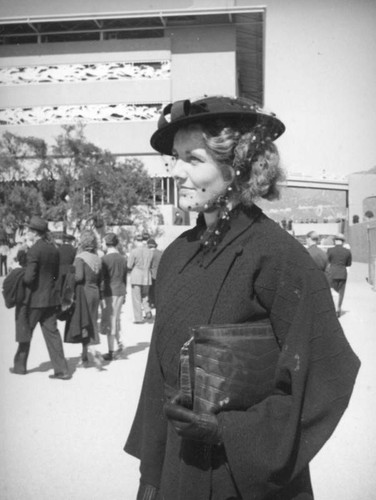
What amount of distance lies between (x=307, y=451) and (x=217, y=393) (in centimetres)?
29

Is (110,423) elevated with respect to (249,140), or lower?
lower

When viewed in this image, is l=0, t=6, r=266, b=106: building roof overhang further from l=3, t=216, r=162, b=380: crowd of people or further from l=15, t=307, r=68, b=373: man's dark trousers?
l=15, t=307, r=68, b=373: man's dark trousers

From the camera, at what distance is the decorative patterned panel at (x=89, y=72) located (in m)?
44.3

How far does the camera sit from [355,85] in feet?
12.0

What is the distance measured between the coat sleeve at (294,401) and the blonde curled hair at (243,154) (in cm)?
34

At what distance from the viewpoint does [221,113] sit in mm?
1683

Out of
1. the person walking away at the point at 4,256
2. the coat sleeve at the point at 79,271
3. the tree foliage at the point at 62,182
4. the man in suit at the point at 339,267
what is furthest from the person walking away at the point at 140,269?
the tree foliage at the point at 62,182

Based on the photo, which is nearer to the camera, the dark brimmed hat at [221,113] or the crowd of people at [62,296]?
the dark brimmed hat at [221,113]

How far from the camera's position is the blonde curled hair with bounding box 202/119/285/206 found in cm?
172

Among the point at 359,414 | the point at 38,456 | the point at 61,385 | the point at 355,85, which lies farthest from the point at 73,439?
the point at 355,85

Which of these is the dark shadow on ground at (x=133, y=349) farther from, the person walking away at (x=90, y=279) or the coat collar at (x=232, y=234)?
the coat collar at (x=232, y=234)

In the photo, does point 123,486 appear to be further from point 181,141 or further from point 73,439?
point 181,141

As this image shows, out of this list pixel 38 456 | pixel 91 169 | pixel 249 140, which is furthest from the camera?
pixel 91 169

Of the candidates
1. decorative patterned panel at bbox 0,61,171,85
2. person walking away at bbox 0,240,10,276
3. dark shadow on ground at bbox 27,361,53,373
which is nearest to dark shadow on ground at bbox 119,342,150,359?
dark shadow on ground at bbox 27,361,53,373
